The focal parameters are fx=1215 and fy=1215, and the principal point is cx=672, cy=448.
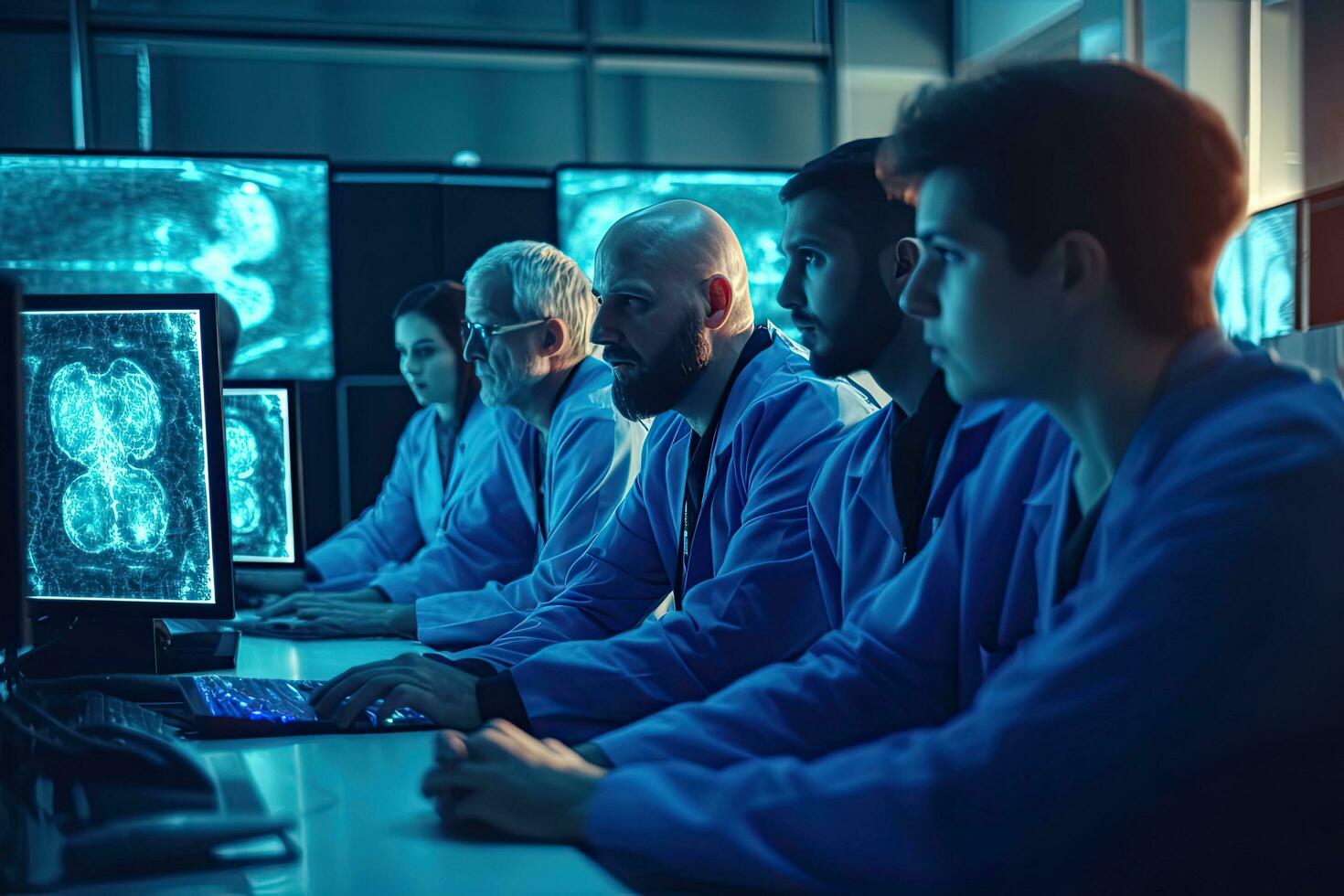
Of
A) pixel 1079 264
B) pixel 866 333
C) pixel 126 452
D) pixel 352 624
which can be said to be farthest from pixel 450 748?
pixel 352 624

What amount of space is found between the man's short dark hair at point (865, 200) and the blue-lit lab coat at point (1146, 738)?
70 centimetres

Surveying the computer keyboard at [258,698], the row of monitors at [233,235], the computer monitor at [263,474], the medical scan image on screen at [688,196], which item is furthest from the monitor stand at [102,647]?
the medical scan image on screen at [688,196]

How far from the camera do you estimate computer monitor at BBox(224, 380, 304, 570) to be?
260 cm

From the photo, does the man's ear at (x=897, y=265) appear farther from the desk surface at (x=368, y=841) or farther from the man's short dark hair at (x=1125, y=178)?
the desk surface at (x=368, y=841)

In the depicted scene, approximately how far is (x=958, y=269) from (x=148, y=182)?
3.47 meters

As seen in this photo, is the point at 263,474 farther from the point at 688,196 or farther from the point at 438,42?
the point at 438,42

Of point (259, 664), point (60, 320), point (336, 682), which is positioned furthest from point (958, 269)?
point (259, 664)

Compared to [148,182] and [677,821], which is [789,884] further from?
[148,182]

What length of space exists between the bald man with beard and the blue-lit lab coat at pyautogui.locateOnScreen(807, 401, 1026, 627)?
65mm

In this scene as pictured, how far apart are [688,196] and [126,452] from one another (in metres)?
2.64

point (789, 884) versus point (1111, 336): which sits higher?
point (1111, 336)

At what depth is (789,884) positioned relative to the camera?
2.44 ft

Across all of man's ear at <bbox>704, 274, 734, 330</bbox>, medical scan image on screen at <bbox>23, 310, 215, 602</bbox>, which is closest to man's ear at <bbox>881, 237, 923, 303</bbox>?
man's ear at <bbox>704, 274, 734, 330</bbox>

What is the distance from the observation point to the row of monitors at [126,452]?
1.53 metres
